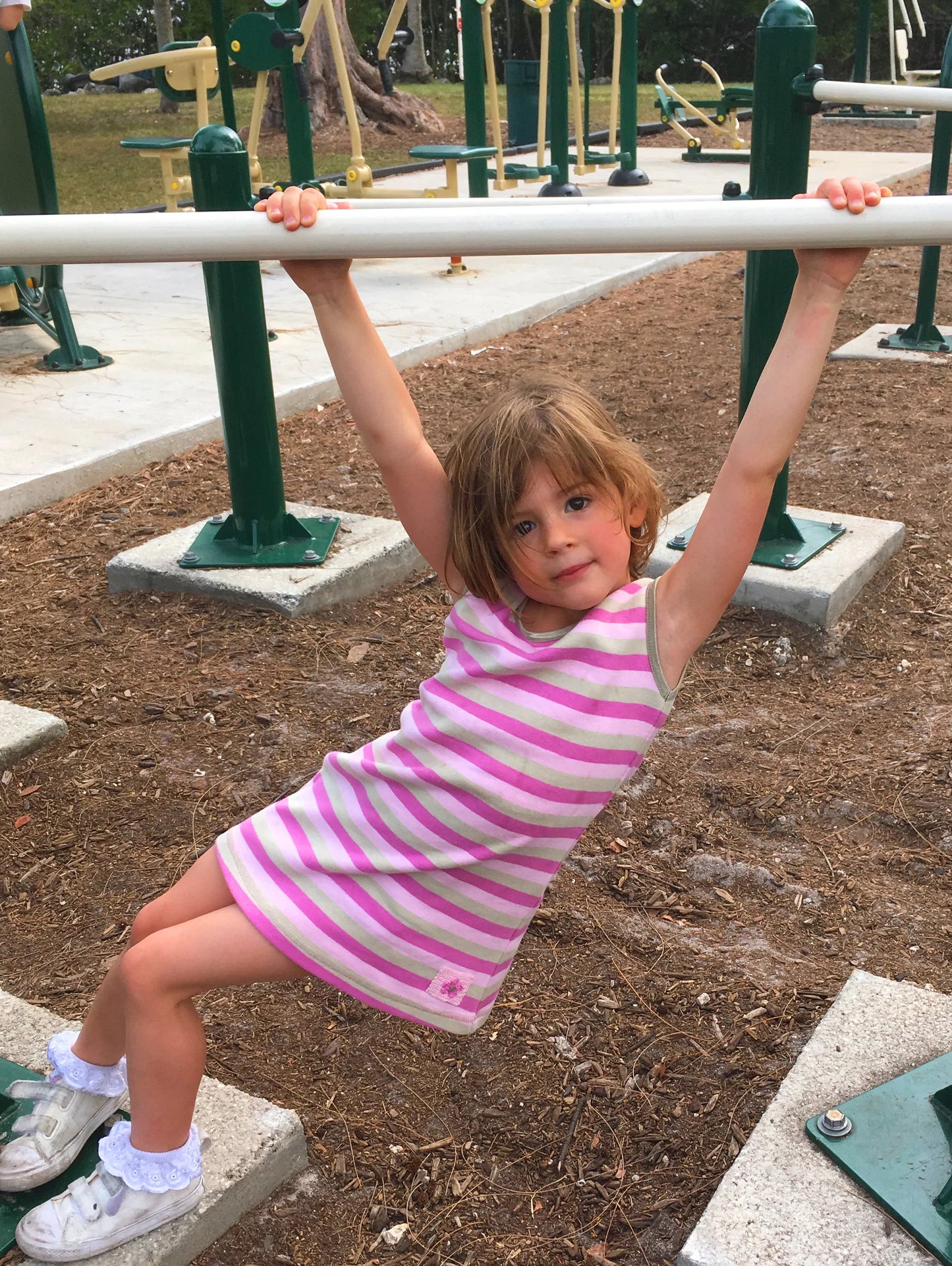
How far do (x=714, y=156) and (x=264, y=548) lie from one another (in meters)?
10.4

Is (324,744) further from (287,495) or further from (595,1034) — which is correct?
(287,495)

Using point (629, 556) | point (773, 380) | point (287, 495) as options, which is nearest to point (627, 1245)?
point (629, 556)

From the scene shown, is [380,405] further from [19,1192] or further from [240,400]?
[240,400]

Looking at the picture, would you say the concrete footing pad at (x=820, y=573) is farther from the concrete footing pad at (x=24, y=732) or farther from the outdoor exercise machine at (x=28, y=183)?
the outdoor exercise machine at (x=28, y=183)

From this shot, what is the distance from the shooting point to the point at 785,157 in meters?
3.15

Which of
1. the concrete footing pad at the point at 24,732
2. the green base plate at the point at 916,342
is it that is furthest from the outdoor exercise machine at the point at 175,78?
the concrete footing pad at the point at 24,732

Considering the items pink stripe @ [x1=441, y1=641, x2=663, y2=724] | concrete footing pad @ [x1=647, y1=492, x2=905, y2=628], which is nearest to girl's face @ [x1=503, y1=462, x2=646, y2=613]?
pink stripe @ [x1=441, y1=641, x2=663, y2=724]

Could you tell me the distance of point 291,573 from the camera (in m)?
3.56

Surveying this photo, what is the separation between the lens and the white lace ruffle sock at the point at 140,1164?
1590mm

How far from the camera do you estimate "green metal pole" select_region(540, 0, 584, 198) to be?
8.93 metres

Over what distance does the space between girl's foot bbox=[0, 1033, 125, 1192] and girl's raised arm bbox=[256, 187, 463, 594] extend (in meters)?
0.81

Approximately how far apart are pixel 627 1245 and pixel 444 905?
2.01 ft

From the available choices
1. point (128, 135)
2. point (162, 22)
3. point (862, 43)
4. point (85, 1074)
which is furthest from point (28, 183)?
point (162, 22)

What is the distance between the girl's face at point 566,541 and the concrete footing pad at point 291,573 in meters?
1.97
